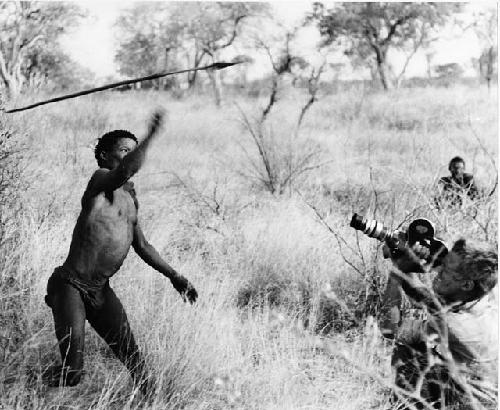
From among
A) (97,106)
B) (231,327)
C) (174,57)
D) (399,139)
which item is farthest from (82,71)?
(231,327)

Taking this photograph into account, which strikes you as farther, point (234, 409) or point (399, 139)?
point (399, 139)

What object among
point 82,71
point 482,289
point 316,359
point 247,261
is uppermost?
point 82,71

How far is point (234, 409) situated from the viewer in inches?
89.0

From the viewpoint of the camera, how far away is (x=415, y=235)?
208 centimetres

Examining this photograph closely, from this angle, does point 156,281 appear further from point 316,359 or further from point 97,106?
point 97,106

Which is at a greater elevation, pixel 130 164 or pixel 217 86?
pixel 217 86

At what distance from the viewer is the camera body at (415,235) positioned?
2.04 meters

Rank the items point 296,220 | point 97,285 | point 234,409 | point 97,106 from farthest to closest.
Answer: point 97,106
point 296,220
point 234,409
point 97,285

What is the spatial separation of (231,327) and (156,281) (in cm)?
72

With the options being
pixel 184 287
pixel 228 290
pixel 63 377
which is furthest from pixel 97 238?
pixel 228 290

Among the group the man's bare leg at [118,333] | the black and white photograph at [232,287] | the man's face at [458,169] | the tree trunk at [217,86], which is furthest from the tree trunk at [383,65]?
the man's bare leg at [118,333]

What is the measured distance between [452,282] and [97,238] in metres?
1.29

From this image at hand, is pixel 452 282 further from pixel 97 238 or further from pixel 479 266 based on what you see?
pixel 97 238

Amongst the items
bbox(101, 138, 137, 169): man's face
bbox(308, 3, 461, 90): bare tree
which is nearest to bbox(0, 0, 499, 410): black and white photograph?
bbox(101, 138, 137, 169): man's face
